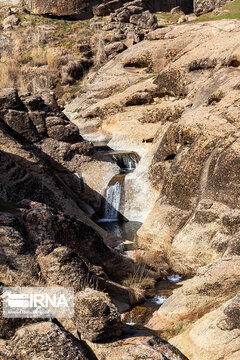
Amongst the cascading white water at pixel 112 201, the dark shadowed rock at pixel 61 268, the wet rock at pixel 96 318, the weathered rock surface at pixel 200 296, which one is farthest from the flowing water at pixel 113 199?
the wet rock at pixel 96 318

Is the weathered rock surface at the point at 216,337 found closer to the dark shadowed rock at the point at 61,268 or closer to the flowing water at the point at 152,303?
the dark shadowed rock at the point at 61,268

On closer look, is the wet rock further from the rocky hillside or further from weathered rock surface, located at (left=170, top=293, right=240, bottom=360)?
weathered rock surface, located at (left=170, top=293, right=240, bottom=360)

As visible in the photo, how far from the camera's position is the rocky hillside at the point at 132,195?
6.16m

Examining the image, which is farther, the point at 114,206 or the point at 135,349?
the point at 114,206

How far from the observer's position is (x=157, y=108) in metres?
20.3

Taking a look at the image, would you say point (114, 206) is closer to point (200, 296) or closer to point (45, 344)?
point (200, 296)

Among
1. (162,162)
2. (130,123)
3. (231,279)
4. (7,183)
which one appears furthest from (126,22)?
(231,279)

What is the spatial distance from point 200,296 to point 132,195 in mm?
8388

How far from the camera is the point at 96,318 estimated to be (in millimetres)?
5914

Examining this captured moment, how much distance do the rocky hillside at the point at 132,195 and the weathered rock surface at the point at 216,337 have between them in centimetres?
2

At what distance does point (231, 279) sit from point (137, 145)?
11.8m

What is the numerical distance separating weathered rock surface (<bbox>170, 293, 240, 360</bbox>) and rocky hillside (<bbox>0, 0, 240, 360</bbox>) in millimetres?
19

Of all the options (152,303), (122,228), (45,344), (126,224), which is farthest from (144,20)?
(45,344)

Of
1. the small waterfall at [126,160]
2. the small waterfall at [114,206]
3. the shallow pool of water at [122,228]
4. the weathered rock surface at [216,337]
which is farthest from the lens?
the small waterfall at [126,160]
